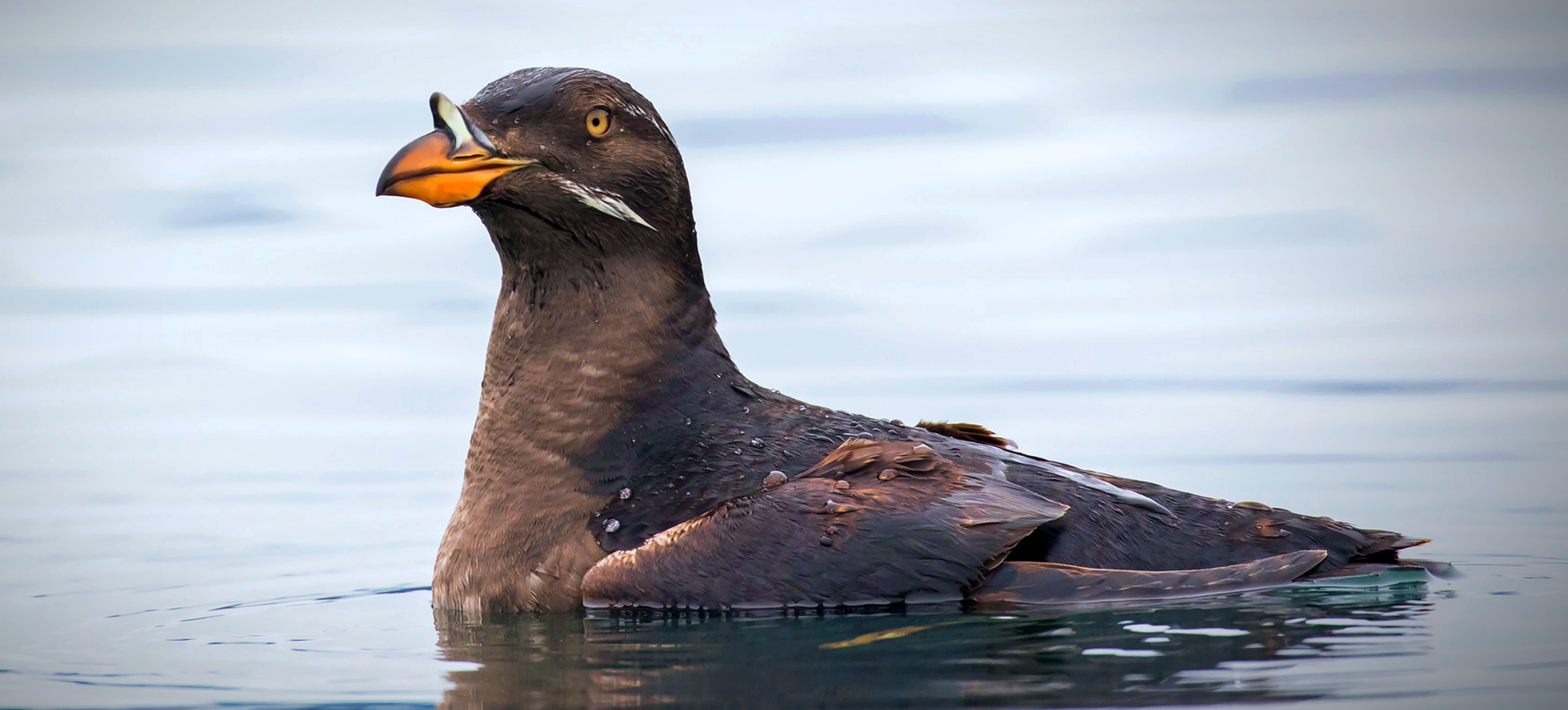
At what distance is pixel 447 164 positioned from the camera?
7.94m

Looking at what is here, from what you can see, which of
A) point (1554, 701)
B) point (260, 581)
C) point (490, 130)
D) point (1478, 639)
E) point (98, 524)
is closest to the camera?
point (1554, 701)

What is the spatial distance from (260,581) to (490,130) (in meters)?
3.37

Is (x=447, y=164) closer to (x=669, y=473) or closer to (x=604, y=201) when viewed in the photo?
(x=604, y=201)

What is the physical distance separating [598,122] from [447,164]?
27.6 inches

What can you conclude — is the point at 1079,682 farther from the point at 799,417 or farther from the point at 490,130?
the point at 490,130

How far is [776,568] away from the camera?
764cm

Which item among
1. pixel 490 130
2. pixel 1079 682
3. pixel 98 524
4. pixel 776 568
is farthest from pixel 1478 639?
pixel 98 524

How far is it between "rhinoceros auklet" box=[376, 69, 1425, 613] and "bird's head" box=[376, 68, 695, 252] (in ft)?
0.03

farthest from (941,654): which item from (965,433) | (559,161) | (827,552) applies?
(559,161)

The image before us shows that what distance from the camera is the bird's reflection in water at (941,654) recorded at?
6559 mm

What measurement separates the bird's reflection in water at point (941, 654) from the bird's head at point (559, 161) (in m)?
1.64

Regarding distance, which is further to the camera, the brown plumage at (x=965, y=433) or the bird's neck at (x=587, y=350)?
the brown plumage at (x=965, y=433)

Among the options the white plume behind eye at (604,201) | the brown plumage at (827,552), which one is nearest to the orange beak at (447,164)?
the white plume behind eye at (604,201)

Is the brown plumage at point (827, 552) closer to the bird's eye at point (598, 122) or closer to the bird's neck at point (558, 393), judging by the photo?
the bird's neck at point (558, 393)
